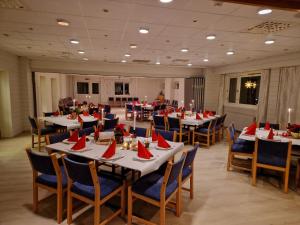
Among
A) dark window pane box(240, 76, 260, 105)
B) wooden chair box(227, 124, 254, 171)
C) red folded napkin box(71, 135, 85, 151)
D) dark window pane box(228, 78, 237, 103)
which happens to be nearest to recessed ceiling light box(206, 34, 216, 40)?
wooden chair box(227, 124, 254, 171)

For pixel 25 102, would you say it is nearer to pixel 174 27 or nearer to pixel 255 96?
pixel 174 27

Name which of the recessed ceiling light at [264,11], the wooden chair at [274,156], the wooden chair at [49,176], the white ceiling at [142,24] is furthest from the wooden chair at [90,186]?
the recessed ceiling light at [264,11]

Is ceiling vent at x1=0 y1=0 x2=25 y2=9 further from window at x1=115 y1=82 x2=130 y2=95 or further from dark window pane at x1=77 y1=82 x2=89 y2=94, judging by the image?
window at x1=115 y1=82 x2=130 y2=95

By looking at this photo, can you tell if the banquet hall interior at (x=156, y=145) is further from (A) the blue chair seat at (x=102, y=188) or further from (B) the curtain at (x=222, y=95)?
(B) the curtain at (x=222, y=95)

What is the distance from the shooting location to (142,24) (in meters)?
3.16

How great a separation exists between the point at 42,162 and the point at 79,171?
0.54m

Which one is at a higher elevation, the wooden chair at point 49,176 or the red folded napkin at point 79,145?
the red folded napkin at point 79,145

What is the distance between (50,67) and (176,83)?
8087mm

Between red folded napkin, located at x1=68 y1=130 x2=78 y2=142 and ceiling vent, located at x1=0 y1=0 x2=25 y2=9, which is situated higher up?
ceiling vent, located at x1=0 y1=0 x2=25 y2=9

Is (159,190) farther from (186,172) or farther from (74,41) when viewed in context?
(74,41)

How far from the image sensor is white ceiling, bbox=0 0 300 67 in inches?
98.0

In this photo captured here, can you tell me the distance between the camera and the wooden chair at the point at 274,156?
303cm

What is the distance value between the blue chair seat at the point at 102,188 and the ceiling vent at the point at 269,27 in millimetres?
3149

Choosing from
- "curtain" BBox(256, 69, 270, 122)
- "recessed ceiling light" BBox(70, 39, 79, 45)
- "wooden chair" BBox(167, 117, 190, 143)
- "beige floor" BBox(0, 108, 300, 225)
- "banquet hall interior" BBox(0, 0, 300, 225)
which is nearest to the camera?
"banquet hall interior" BBox(0, 0, 300, 225)
